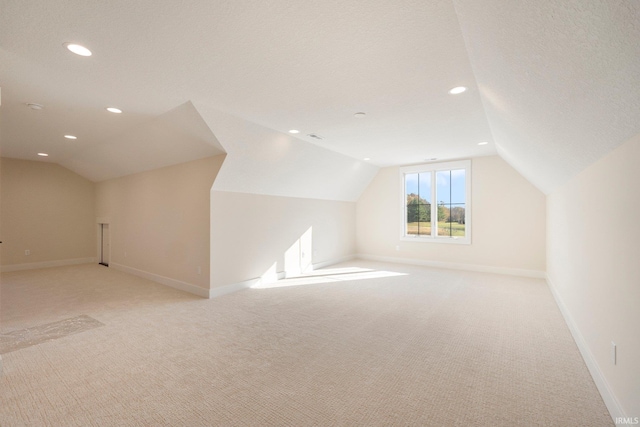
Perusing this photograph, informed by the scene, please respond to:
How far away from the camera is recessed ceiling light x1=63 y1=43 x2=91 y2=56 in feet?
7.15

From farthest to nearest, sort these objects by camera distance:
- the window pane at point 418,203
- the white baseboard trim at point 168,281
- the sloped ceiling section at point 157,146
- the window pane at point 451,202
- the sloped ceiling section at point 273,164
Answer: the window pane at point 418,203 → the window pane at point 451,202 → the white baseboard trim at point 168,281 → the sloped ceiling section at point 273,164 → the sloped ceiling section at point 157,146

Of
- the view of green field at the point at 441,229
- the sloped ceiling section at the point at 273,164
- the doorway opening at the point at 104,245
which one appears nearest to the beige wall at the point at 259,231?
the sloped ceiling section at the point at 273,164

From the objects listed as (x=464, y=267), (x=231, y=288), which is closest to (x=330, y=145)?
(x=231, y=288)

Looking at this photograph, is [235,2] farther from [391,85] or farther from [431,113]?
[431,113]

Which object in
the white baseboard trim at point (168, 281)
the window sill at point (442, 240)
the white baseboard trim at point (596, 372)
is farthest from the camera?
the window sill at point (442, 240)

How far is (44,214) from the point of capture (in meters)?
6.94

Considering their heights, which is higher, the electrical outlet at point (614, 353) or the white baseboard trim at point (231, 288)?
the electrical outlet at point (614, 353)

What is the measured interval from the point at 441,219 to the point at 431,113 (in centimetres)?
398

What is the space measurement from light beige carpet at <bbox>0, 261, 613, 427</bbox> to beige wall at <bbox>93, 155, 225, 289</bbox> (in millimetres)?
757

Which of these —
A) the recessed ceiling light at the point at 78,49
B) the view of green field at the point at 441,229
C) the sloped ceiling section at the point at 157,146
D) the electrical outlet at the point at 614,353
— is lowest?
the electrical outlet at the point at 614,353

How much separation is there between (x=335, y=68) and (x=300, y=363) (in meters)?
2.67

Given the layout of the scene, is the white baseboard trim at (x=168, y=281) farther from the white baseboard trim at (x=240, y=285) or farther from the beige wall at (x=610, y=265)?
the beige wall at (x=610, y=265)

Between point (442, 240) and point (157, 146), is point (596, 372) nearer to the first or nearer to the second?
point (442, 240)

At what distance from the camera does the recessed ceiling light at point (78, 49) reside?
7.15 ft
